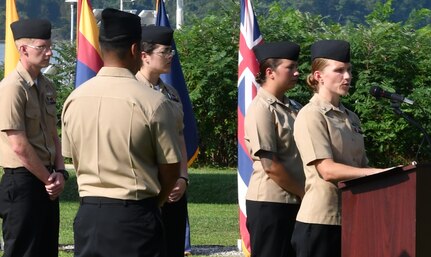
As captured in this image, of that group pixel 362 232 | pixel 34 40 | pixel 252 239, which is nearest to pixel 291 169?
pixel 252 239

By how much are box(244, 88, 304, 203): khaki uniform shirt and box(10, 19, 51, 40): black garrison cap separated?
145 cm

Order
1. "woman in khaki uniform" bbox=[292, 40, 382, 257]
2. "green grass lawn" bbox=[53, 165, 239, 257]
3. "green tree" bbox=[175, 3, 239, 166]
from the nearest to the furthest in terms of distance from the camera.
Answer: "woman in khaki uniform" bbox=[292, 40, 382, 257], "green grass lawn" bbox=[53, 165, 239, 257], "green tree" bbox=[175, 3, 239, 166]

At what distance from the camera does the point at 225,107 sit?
1972cm

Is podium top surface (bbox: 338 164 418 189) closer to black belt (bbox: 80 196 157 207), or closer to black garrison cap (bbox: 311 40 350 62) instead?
black garrison cap (bbox: 311 40 350 62)

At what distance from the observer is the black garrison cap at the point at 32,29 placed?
770 centimetres

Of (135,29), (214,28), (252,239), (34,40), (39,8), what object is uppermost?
(135,29)

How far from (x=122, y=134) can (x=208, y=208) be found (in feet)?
38.2

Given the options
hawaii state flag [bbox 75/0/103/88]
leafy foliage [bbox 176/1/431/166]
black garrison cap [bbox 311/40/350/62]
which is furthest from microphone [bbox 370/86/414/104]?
leafy foliage [bbox 176/1/431/166]

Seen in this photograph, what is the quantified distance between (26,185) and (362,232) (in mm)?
2518

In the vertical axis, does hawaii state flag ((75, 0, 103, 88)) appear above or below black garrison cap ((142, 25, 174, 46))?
below

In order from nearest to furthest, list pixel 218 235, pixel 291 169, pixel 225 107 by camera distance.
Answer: pixel 291 169, pixel 218 235, pixel 225 107

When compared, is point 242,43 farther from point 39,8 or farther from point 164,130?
point 39,8

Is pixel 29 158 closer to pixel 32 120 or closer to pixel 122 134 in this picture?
pixel 32 120

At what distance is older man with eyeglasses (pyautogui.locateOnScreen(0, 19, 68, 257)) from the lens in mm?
7430
